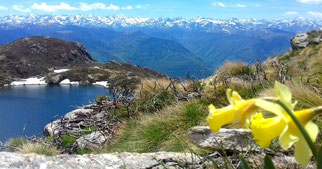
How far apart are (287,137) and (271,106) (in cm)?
10

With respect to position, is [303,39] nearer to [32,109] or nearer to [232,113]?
[232,113]

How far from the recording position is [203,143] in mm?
3867

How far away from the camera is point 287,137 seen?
3.07ft

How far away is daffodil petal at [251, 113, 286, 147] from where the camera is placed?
95cm

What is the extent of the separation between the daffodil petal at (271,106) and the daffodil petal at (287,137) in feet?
0.16

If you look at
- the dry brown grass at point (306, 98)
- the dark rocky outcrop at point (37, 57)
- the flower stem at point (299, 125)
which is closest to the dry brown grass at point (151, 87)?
the dry brown grass at point (306, 98)

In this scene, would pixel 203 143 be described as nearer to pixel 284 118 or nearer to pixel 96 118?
pixel 284 118

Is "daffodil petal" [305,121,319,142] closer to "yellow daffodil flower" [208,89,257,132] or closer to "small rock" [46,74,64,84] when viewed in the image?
"yellow daffodil flower" [208,89,257,132]

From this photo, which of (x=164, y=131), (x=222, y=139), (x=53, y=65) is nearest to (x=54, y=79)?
(x=53, y=65)

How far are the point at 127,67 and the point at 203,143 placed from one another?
13484 centimetres

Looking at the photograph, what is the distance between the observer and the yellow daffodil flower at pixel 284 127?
91 cm

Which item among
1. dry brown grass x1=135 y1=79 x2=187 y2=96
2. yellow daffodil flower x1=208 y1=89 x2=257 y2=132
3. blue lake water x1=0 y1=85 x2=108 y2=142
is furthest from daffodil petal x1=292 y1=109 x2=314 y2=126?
blue lake water x1=0 y1=85 x2=108 y2=142

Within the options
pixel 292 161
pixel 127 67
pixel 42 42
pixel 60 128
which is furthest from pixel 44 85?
pixel 292 161

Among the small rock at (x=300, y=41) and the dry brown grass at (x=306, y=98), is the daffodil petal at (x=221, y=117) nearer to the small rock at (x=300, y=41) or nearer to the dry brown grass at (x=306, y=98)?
the dry brown grass at (x=306, y=98)
